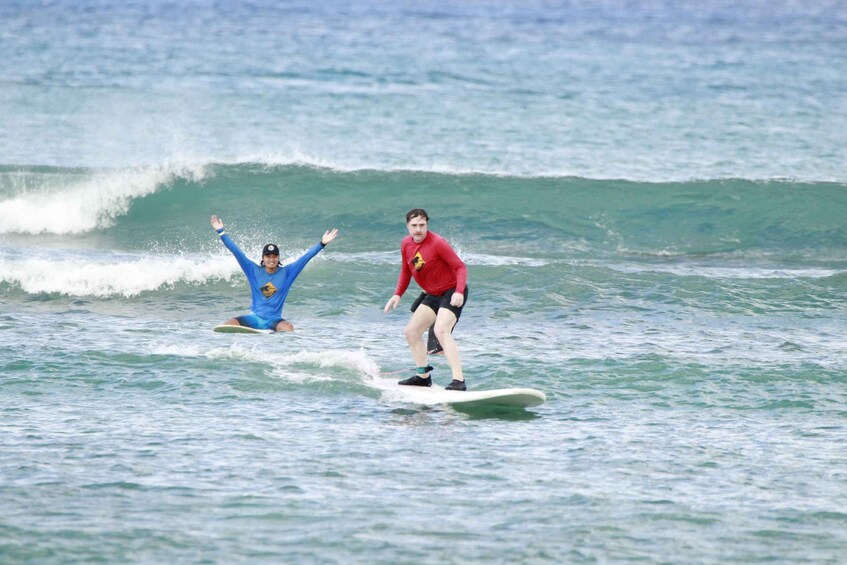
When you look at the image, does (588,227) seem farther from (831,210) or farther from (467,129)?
(467,129)

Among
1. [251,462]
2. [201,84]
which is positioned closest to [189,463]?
[251,462]

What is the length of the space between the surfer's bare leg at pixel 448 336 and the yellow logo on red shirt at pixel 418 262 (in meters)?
0.45

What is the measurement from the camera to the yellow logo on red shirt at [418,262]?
11.2 meters

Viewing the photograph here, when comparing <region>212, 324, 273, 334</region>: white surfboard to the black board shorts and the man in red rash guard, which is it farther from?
the black board shorts

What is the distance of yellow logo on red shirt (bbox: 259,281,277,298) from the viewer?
13.5 meters

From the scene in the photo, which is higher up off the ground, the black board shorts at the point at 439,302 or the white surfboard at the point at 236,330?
the black board shorts at the point at 439,302

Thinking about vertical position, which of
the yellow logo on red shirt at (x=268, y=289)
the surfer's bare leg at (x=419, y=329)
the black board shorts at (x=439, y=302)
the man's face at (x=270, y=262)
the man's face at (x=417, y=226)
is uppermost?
the man's face at (x=417, y=226)

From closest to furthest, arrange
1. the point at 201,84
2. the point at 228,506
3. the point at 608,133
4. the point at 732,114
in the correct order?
the point at 228,506 < the point at 608,133 < the point at 732,114 < the point at 201,84

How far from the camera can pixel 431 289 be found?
37.3 feet

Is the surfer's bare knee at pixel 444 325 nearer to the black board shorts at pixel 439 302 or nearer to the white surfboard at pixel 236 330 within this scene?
the black board shorts at pixel 439 302

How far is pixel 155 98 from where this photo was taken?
3603cm

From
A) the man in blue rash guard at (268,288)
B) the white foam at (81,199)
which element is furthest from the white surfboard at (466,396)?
the white foam at (81,199)

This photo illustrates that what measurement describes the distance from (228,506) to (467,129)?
2415cm

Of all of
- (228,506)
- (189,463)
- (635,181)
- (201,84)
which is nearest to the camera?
(228,506)
